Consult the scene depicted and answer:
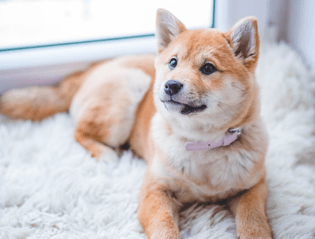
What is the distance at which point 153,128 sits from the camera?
4.27ft

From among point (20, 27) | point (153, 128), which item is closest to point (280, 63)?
point (153, 128)

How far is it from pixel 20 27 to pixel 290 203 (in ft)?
6.09

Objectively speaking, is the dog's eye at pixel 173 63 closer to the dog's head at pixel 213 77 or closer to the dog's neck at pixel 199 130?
the dog's head at pixel 213 77

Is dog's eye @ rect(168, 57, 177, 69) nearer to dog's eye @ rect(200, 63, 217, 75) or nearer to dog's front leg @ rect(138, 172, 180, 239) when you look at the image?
dog's eye @ rect(200, 63, 217, 75)

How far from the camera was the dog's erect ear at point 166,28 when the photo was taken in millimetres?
1185

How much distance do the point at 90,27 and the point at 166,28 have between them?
0.92 meters

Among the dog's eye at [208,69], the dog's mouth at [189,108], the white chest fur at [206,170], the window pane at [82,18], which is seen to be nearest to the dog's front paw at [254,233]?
the white chest fur at [206,170]

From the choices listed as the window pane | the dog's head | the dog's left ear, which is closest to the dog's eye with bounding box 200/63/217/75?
the dog's head

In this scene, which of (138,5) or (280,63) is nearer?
(280,63)

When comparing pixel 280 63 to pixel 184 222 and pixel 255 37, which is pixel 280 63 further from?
pixel 184 222

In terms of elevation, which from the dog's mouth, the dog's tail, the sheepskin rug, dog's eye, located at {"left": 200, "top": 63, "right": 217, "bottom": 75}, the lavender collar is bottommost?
the sheepskin rug

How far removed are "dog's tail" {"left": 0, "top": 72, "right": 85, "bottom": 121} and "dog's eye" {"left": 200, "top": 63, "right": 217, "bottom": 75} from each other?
990 mm

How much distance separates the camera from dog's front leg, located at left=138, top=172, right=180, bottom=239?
102 centimetres

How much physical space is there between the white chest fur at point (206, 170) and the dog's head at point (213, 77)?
13 centimetres
